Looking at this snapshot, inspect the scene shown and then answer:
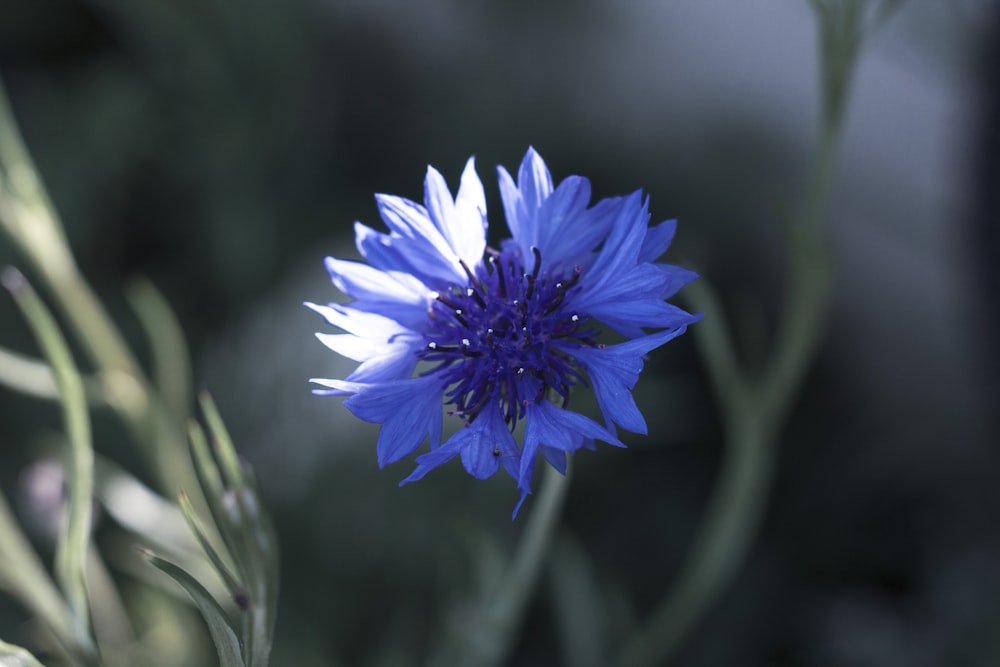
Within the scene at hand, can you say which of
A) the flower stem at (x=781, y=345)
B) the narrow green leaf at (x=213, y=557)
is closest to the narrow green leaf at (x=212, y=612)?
the narrow green leaf at (x=213, y=557)

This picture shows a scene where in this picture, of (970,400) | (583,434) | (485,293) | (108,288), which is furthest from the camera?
(108,288)

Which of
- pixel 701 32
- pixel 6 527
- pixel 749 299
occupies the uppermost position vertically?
pixel 701 32

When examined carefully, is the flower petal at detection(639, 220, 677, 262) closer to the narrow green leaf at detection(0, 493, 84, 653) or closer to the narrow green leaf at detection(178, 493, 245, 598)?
the narrow green leaf at detection(178, 493, 245, 598)

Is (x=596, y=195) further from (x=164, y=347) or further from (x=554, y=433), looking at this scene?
(x=554, y=433)

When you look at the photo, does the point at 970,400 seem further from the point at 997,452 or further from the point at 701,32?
the point at 701,32

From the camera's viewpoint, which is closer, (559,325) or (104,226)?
(559,325)

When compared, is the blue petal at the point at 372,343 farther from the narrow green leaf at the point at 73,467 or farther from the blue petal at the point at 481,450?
the narrow green leaf at the point at 73,467

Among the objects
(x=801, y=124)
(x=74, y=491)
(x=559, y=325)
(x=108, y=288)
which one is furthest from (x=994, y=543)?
(x=108, y=288)

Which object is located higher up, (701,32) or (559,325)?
(701,32)
